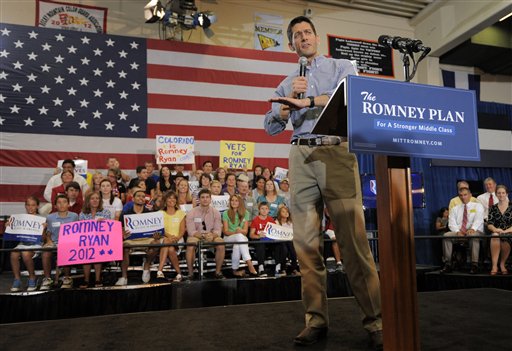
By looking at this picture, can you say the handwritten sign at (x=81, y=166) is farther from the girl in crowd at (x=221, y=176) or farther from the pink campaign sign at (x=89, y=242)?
the pink campaign sign at (x=89, y=242)

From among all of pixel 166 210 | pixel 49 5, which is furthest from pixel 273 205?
pixel 49 5

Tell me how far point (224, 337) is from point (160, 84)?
6.01m

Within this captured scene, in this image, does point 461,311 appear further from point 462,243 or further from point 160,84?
point 160,84

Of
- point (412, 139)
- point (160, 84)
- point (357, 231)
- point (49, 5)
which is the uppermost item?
point (49, 5)

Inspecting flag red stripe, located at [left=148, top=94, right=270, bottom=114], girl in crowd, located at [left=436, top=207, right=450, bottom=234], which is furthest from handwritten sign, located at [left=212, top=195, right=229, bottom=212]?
girl in crowd, located at [left=436, top=207, right=450, bottom=234]

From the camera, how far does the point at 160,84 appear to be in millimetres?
7012

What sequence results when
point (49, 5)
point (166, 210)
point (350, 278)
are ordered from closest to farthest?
point (350, 278)
point (166, 210)
point (49, 5)

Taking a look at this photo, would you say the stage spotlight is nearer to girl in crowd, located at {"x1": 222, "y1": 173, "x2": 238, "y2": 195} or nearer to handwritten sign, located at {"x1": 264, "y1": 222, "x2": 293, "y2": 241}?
girl in crowd, located at {"x1": 222, "y1": 173, "x2": 238, "y2": 195}

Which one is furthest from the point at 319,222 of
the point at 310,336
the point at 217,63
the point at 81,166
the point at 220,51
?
the point at 220,51

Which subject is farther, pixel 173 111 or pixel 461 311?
pixel 173 111

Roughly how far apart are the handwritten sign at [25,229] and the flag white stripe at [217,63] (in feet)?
12.5

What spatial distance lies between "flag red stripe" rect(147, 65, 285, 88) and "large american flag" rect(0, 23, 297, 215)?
0.06ft

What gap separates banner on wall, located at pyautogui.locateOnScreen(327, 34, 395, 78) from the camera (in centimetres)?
843

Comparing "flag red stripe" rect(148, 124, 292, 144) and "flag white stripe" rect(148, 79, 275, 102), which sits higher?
"flag white stripe" rect(148, 79, 275, 102)
